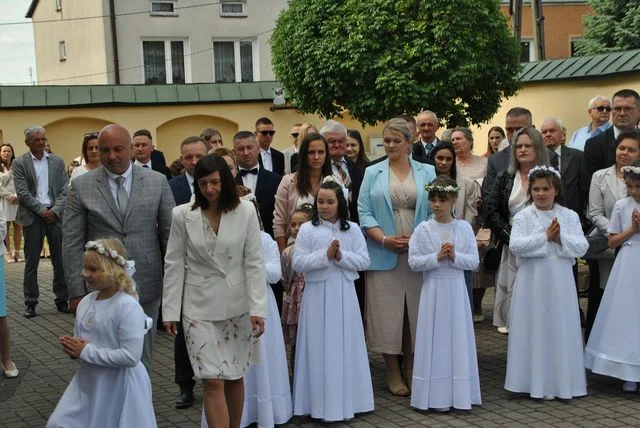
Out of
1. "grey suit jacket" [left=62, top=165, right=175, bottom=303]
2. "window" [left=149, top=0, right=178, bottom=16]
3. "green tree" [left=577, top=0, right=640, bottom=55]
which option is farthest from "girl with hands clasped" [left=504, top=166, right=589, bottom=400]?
"window" [left=149, top=0, right=178, bottom=16]

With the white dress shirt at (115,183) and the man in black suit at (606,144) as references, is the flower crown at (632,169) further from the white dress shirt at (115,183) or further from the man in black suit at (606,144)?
the white dress shirt at (115,183)

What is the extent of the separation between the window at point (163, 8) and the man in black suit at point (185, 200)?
3103cm

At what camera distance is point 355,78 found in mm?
22750

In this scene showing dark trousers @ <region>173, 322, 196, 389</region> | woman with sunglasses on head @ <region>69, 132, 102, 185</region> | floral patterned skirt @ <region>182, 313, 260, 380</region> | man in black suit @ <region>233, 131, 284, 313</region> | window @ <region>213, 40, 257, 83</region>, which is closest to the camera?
floral patterned skirt @ <region>182, 313, 260, 380</region>

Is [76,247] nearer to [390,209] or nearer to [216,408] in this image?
[216,408]

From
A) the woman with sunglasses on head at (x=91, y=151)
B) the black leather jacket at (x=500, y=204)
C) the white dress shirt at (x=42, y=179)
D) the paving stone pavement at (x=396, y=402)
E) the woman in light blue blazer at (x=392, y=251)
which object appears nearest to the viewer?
the paving stone pavement at (x=396, y=402)

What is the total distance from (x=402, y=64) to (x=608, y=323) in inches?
608

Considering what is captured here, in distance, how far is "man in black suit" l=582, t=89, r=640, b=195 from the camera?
28.2 feet

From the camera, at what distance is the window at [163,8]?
3775cm

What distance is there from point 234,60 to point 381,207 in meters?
32.4

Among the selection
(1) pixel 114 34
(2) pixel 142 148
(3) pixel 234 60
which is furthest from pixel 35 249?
(3) pixel 234 60

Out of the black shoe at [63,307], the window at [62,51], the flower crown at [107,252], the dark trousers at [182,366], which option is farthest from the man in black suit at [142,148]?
the window at [62,51]

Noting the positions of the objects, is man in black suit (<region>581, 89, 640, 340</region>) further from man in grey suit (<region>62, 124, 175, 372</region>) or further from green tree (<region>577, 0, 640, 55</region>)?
green tree (<region>577, 0, 640, 55</region>)

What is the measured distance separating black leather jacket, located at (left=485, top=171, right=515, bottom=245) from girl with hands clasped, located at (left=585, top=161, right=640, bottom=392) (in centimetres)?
105
